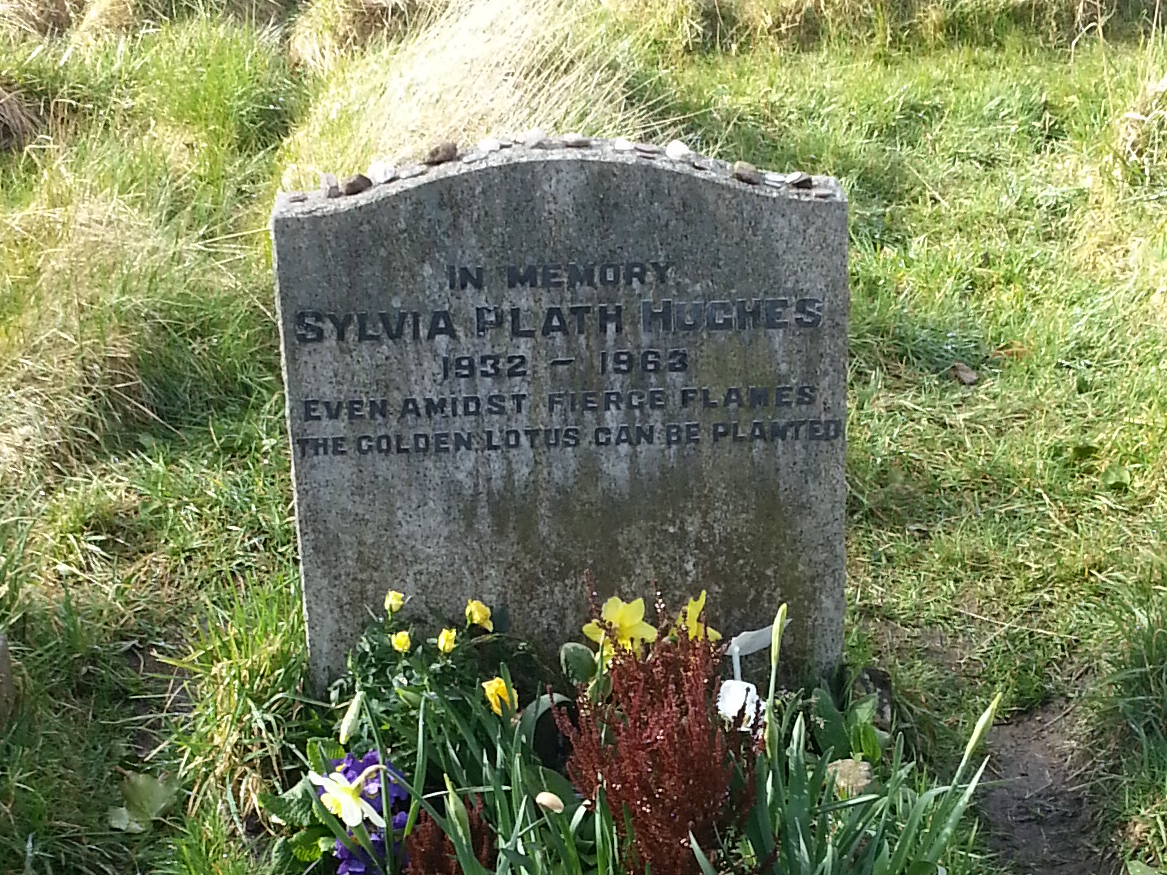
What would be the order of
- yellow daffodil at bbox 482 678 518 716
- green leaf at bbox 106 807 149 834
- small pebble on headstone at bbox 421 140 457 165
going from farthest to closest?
green leaf at bbox 106 807 149 834 < small pebble on headstone at bbox 421 140 457 165 < yellow daffodil at bbox 482 678 518 716

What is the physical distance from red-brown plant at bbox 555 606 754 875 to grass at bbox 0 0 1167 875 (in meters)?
0.68

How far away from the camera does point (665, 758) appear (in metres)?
1.97

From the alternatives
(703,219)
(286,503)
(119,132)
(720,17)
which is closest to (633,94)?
(720,17)

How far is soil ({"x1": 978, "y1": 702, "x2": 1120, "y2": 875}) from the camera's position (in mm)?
2680

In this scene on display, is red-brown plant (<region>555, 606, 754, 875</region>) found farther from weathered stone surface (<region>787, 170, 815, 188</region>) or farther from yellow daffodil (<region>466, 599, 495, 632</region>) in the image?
weathered stone surface (<region>787, 170, 815, 188</region>)

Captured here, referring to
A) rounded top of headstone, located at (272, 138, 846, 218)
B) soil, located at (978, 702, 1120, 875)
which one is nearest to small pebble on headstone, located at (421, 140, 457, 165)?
rounded top of headstone, located at (272, 138, 846, 218)

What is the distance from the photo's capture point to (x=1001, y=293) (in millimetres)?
4773

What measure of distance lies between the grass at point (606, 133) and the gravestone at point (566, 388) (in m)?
0.39

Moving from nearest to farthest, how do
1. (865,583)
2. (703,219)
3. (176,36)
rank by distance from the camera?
(703,219)
(865,583)
(176,36)

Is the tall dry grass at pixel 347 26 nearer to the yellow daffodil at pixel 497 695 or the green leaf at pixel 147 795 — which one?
the green leaf at pixel 147 795

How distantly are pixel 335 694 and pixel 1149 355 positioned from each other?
2.80 m

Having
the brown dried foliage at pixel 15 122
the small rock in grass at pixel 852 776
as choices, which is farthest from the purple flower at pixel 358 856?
the brown dried foliage at pixel 15 122

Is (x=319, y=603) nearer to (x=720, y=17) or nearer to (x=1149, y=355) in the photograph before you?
(x=1149, y=355)

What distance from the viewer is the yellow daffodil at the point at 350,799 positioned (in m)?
2.29
